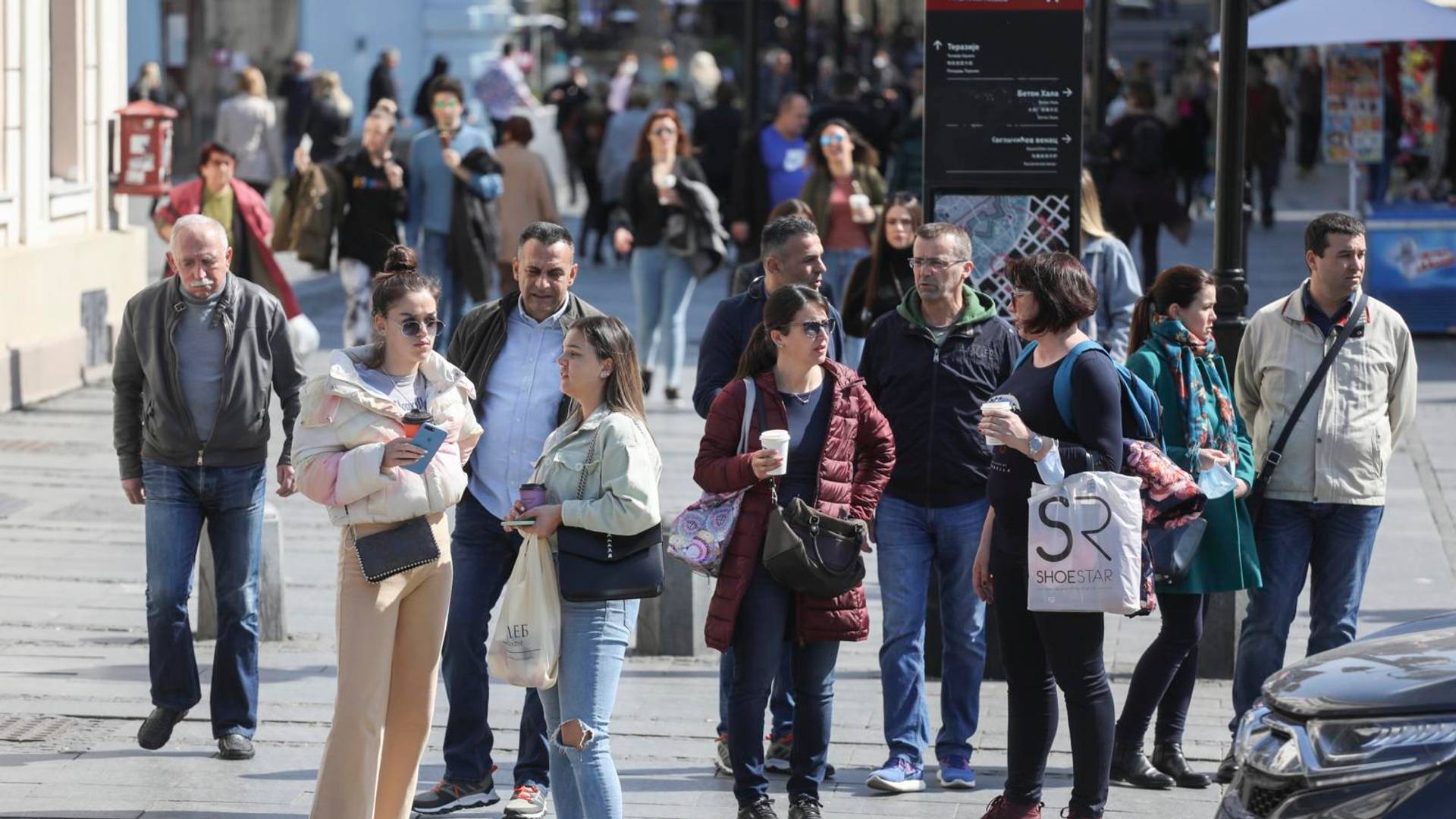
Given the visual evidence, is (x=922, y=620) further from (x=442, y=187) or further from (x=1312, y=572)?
(x=442, y=187)

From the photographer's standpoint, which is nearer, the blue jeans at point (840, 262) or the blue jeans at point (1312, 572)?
the blue jeans at point (1312, 572)

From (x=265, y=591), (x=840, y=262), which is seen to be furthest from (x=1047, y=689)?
(x=840, y=262)

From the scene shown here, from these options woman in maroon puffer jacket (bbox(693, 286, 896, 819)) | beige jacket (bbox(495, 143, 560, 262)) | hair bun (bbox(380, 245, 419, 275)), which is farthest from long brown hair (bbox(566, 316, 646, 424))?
beige jacket (bbox(495, 143, 560, 262))

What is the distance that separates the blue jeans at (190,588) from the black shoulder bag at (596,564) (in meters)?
1.81

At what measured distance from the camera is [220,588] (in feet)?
23.9

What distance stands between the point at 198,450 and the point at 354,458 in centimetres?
155

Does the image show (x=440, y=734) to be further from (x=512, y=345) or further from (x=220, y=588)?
(x=512, y=345)

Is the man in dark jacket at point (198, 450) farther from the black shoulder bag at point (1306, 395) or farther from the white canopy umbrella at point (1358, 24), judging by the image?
the white canopy umbrella at point (1358, 24)

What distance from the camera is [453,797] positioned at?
6738mm

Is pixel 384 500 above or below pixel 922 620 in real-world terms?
above

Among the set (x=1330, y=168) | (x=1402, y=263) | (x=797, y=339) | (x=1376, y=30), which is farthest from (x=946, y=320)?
(x=1330, y=168)

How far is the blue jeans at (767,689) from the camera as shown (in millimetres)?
6344

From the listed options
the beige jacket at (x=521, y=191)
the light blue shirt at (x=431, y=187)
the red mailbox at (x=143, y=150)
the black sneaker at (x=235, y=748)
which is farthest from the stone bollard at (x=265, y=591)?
the red mailbox at (x=143, y=150)

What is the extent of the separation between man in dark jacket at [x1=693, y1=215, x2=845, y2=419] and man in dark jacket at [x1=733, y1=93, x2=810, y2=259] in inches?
292
